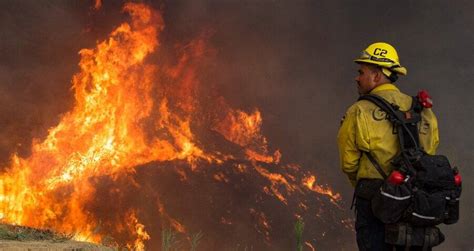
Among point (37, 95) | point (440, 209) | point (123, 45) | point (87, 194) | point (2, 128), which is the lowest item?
point (440, 209)

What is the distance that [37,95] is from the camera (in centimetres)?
1374

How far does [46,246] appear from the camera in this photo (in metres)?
4.49

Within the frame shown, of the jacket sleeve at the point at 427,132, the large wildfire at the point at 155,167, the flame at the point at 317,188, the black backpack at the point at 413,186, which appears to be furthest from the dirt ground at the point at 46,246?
the flame at the point at 317,188

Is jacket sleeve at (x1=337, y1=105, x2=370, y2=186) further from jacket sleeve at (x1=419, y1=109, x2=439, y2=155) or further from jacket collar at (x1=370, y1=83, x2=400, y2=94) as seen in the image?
jacket sleeve at (x1=419, y1=109, x2=439, y2=155)

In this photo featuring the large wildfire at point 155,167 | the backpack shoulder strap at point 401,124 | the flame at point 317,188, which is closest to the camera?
the backpack shoulder strap at point 401,124

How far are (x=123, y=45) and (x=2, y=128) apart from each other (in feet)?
13.7

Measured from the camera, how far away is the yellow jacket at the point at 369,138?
12.6ft

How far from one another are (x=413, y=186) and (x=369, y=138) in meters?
0.49

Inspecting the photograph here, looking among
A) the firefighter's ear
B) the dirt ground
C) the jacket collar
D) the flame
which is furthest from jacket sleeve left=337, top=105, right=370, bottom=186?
the flame

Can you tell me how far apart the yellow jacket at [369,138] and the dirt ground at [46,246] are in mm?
2688

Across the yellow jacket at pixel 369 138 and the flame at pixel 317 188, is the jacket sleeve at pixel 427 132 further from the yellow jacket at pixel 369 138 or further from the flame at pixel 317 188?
the flame at pixel 317 188

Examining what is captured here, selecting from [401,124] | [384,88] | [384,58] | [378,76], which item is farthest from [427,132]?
[384,58]

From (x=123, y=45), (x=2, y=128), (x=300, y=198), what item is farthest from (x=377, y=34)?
(x=2, y=128)

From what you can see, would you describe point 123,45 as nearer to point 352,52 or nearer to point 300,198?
point 300,198
